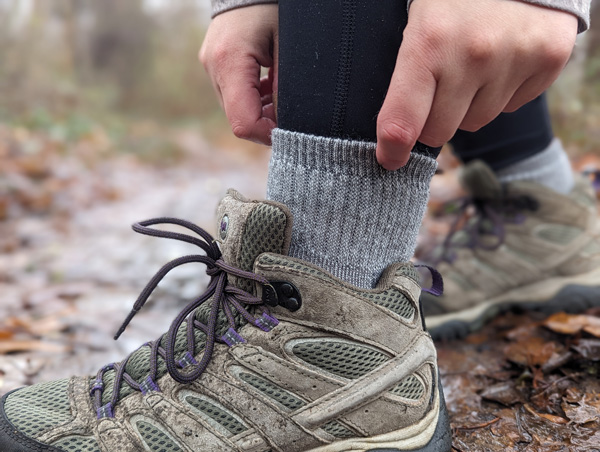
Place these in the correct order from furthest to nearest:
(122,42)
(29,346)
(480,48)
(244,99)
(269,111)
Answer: (122,42) → (29,346) → (269,111) → (244,99) → (480,48)

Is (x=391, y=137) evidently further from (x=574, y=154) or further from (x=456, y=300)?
(x=574, y=154)

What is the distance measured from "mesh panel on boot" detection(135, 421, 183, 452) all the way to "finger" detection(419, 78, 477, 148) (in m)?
0.78

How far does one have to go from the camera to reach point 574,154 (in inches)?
169

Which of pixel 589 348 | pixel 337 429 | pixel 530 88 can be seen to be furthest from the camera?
pixel 589 348

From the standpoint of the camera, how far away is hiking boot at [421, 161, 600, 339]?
72.9 inches

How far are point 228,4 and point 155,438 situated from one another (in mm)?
1036

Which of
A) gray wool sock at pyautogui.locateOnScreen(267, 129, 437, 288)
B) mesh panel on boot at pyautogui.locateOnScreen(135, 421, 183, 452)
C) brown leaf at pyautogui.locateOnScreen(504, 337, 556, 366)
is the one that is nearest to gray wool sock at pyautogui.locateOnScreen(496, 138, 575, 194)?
brown leaf at pyautogui.locateOnScreen(504, 337, 556, 366)

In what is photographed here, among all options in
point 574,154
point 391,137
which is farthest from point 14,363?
point 574,154

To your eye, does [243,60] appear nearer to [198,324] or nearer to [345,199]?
[345,199]

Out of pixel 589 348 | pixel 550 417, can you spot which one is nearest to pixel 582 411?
pixel 550 417

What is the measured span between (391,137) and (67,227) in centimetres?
391

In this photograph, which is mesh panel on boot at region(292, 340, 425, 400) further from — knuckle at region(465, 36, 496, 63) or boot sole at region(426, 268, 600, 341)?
boot sole at region(426, 268, 600, 341)

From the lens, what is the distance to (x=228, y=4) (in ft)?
4.27

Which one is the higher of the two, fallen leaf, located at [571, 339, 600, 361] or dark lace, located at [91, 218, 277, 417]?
dark lace, located at [91, 218, 277, 417]
